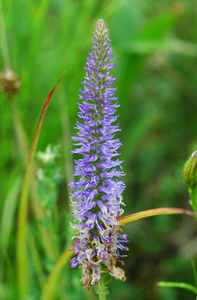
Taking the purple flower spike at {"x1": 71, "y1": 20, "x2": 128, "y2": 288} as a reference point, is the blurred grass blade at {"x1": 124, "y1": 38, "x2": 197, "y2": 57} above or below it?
above

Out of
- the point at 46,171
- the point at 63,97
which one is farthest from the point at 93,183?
the point at 63,97

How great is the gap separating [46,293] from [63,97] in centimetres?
139

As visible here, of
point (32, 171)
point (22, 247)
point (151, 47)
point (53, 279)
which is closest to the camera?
point (53, 279)

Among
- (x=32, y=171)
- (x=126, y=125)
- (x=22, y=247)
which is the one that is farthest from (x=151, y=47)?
(x=22, y=247)

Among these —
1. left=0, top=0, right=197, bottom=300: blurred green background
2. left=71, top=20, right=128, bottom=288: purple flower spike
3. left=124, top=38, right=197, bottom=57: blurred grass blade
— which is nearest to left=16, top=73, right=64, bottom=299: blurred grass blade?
left=0, top=0, right=197, bottom=300: blurred green background

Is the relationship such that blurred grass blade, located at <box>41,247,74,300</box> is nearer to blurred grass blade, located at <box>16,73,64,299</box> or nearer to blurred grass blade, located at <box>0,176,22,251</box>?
blurred grass blade, located at <box>16,73,64,299</box>

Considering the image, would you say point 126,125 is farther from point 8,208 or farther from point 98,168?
point 98,168

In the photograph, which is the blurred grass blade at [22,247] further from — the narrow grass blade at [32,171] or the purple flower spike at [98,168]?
the purple flower spike at [98,168]

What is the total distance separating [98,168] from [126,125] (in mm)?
2529

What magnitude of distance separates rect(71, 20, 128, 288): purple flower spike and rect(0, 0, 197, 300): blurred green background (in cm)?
65

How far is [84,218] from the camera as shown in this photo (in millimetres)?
1021

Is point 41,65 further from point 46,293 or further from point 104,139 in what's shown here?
point 104,139

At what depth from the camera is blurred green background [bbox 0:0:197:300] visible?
7.57ft

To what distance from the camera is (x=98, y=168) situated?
3.29 ft
